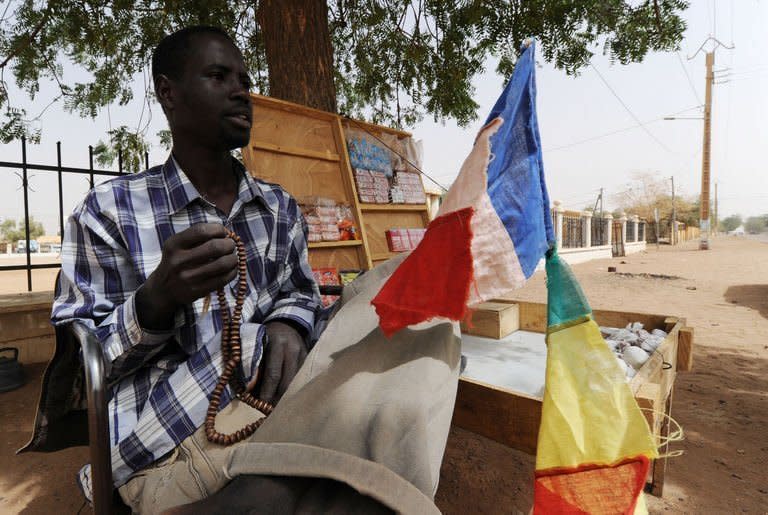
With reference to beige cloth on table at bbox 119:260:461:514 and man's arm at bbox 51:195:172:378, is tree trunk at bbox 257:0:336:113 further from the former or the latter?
beige cloth on table at bbox 119:260:461:514

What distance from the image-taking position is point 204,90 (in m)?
1.30

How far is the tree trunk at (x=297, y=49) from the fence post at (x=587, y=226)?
50.3ft

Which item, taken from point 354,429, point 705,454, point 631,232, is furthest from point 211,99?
point 631,232

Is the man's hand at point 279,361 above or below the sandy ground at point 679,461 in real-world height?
above

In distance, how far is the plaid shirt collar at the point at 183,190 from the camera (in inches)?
49.8

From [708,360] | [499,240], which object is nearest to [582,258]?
[708,360]

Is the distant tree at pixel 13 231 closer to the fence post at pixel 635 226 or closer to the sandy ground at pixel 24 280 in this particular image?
the sandy ground at pixel 24 280

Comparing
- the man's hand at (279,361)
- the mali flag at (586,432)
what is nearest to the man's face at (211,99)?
the man's hand at (279,361)

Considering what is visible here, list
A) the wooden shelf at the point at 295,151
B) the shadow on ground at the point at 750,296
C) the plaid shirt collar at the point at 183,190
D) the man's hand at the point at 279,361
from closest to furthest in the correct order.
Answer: the man's hand at the point at 279,361 → the plaid shirt collar at the point at 183,190 → the wooden shelf at the point at 295,151 → the shadow on ground at the point at 750,296

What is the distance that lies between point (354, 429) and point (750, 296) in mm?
10396

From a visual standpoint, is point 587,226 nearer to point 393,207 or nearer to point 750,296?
point 750,296

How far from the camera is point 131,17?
4.12 meters

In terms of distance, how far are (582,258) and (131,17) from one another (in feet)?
52.1

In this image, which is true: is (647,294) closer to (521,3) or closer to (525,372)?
(521,3)
